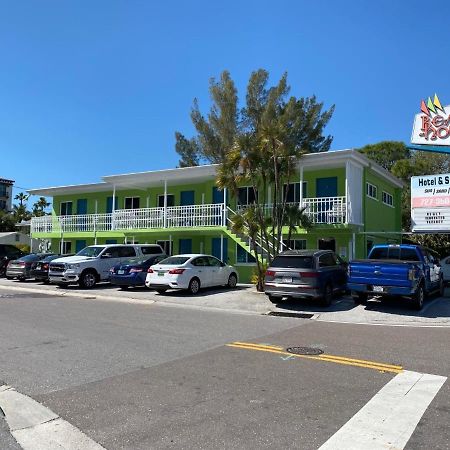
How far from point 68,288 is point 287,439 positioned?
18.7 meters

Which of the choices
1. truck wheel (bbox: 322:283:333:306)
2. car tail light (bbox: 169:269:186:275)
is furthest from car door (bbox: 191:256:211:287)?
truck wheel (bbox: 322:283:333:306)

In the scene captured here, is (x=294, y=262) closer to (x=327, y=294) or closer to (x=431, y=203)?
(x=327, y=294)

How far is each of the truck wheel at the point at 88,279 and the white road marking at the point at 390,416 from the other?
16.8 m

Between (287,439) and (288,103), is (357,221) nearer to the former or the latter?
(288,103)

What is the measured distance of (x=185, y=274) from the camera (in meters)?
18.1

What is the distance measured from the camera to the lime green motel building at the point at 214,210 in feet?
72.4

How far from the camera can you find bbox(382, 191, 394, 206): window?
2793cm

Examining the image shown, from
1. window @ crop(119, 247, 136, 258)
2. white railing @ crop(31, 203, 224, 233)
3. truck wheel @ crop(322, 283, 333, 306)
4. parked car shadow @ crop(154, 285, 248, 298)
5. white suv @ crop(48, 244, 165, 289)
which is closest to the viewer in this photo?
truck wheel @ crop(322, 283, 333, 306)

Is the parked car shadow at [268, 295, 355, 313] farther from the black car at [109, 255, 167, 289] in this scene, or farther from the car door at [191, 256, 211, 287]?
the black car at [109, 255, 167, 289]

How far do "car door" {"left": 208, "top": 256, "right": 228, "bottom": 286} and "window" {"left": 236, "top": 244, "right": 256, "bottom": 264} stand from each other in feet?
14.5

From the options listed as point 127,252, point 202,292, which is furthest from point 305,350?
point 127,252

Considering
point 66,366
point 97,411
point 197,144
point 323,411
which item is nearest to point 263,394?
point 323,411

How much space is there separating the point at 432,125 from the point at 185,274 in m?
11.7

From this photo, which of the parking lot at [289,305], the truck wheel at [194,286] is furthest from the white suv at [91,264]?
the truck wheel at [194,286]
